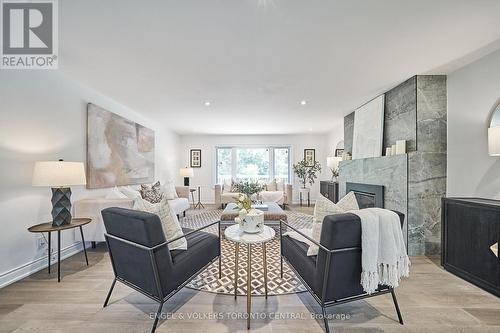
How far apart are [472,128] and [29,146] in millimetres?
5447

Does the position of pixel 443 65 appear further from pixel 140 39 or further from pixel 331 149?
pixel 331 149

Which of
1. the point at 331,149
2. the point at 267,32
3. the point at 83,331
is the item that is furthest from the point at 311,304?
the point at 331,149

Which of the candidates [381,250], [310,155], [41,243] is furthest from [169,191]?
[310,155]

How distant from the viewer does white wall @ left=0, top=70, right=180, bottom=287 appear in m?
2.21

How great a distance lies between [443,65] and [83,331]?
467cm

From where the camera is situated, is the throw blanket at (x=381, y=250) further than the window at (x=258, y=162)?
No

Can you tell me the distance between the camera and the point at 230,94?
3508 mm

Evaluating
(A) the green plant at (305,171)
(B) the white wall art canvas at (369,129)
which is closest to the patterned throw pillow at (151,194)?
(B) the white wall art canvas at (369,129)

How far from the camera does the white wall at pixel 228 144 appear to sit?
751 cm

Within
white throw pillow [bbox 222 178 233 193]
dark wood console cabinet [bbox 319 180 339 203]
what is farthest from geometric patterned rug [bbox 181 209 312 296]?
white throw pillow [bbox 222 178 233 193]

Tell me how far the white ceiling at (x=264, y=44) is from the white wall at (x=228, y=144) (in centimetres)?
386

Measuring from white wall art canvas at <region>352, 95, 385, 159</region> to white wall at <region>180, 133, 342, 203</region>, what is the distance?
309 cm

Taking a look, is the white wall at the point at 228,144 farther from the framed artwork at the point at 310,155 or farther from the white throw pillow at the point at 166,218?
the white throw pillow at the point at 166,218

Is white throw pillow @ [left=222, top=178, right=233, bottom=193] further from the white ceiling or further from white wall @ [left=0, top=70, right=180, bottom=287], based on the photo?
white wall @ [left=0, top=70, right=180, bottom=287]
